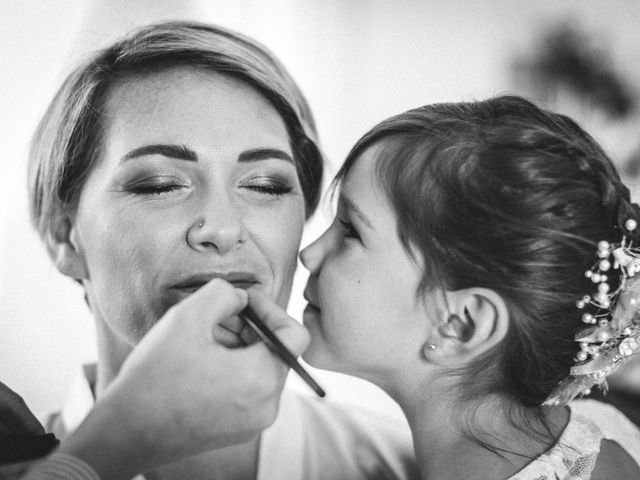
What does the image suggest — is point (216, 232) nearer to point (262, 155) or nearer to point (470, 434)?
point (262, 155)

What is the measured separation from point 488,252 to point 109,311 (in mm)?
691

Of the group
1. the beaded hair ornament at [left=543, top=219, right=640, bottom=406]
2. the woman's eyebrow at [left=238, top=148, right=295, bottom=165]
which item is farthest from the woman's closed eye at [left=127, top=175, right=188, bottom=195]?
the beaded hair ornament at [left=543, top=219, right=640, bottom=406]

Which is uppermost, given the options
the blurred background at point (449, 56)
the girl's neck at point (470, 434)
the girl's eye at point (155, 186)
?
the blurred background at point (449, 56)

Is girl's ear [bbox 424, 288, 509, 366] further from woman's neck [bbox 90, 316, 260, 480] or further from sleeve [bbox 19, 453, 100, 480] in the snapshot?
sleeve [bbox 19, 453, 100, 480]

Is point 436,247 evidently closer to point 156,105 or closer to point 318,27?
point 156,105

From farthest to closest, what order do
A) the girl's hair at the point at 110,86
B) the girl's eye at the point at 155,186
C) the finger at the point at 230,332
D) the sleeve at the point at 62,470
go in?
1. the girl's hair at the point at 110,86
2. the girl's eye at the point at 155,186
3. the finger at the point at 230,332
4. the sleeve at the point at 62,470

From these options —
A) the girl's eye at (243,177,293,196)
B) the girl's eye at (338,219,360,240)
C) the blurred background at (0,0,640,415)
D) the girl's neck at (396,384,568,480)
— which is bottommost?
the girl's neck at (396,384,568,480)

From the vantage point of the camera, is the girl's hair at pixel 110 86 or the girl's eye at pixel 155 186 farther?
the girl's hair at pixel 110 86

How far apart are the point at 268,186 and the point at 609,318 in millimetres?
651

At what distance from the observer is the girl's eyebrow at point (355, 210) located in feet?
Result: 3.76

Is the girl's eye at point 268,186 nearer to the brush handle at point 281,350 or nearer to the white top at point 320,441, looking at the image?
the brush handle at point 281,350

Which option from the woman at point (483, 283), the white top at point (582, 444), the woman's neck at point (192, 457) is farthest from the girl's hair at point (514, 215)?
the woman's neck at point (192, 457)

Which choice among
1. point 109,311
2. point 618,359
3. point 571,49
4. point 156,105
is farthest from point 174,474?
point 571,49

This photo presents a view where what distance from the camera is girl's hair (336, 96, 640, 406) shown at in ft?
3.50
